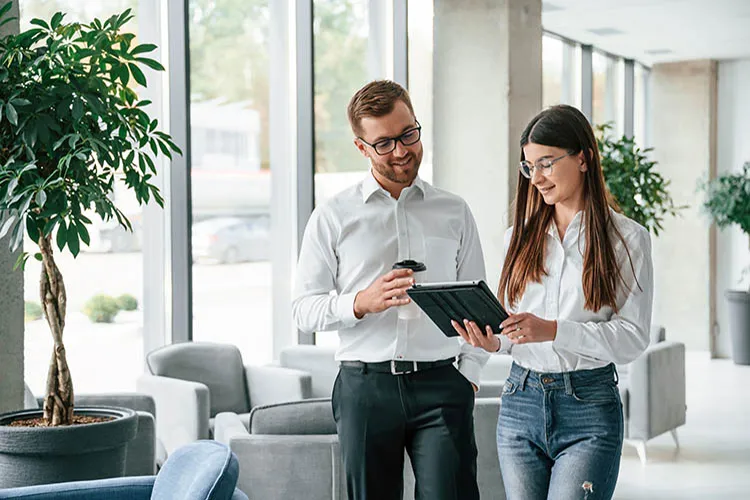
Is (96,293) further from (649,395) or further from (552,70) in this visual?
(552,70)

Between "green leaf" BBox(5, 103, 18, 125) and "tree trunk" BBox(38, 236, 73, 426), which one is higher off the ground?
"green leaf" BBox(5, 103, 18, 125)

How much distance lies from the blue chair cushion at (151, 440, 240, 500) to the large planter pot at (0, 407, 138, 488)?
0.84 metres

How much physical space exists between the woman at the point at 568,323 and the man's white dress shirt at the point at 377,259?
0.80 ft

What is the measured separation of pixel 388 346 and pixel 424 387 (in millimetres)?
142

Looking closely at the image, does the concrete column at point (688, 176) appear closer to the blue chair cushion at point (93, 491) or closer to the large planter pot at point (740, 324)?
the large planter pot at point (740, 324)

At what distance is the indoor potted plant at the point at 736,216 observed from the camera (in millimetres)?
10844

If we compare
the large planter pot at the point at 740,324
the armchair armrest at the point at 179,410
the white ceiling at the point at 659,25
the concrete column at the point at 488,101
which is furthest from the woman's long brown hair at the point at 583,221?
the large planter pot at the point at 740,324

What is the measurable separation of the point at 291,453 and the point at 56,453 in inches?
30.8

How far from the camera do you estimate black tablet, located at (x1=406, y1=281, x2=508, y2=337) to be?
7.45 ft

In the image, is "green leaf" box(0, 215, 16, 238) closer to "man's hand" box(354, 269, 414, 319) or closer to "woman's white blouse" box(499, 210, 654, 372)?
"man's hand" box(354, 269, 414, 319)

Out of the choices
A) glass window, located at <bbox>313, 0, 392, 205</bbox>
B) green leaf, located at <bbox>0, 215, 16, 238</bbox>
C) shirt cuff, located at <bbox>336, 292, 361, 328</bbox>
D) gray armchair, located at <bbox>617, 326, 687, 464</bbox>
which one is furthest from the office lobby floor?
green leaf, located at <bbox>0, 215, 16, 238</bbox>

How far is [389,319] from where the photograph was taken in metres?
2.68

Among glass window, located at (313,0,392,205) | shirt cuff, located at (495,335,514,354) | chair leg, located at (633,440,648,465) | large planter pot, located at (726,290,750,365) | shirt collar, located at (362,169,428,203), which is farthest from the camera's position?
large planter pot, located at (726,290,750,365)

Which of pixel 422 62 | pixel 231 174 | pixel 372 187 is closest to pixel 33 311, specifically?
pixel 231 174
